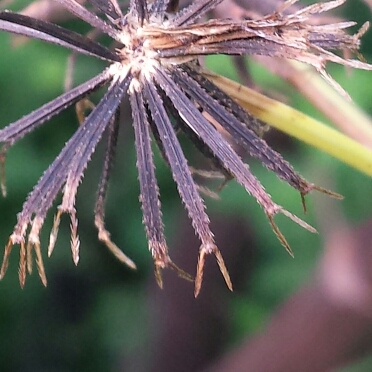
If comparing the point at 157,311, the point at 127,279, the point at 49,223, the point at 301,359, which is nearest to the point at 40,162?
the point at 49,223

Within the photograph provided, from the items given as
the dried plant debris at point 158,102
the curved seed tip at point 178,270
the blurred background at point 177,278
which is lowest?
the blurred background at point 177,278

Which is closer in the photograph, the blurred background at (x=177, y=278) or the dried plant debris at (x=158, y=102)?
the dried plant debris at (x=158, y=102)

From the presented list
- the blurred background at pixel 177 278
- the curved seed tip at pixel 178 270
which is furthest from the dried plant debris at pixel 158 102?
the blurred background at pixel 177 278

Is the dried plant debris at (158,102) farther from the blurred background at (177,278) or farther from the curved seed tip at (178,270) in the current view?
the blurred background at (177,278)

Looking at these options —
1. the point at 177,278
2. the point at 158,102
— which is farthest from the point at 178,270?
the point at 177,278

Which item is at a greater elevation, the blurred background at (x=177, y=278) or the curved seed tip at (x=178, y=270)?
the curved seed tip at (x=178, y=270)

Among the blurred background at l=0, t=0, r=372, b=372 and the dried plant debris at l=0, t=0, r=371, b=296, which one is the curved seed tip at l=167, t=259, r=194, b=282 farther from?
the blurred background at l=0, t=0, r=372, b=372

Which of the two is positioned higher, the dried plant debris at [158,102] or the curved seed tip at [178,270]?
the dried plant debris at [158,102]

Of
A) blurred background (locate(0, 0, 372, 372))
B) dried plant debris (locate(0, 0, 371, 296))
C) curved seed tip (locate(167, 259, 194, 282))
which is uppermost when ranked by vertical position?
dried plant debris (locate(0, 0, 371, 296))

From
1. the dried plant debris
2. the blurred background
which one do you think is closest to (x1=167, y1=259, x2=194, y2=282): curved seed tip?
the dried plant debris
